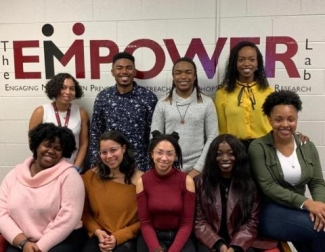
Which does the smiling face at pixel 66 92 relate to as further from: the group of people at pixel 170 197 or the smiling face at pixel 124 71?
the group of people at pixel 170 197

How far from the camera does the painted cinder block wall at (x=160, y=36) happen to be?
114 inches

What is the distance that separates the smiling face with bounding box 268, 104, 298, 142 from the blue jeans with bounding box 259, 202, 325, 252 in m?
0.42

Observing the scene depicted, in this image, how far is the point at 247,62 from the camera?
8.58 ft

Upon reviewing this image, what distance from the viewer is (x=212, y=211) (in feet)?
6.99

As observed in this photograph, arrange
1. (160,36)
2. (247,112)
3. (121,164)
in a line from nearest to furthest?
(121,164) < (247,112) < (160,36)

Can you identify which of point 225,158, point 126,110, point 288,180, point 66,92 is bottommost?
point 288,180

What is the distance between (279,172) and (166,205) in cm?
69

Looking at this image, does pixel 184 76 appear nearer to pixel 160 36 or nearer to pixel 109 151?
pixel 160 36

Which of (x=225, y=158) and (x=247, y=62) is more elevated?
(x=247, y=62)

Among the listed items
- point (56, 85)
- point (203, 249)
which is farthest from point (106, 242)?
point (56, 85)

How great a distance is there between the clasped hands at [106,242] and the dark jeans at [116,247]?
0.09 ft

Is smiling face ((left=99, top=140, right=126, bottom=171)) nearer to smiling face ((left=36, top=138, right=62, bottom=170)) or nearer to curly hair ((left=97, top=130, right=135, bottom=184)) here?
curly hair ((left=97, top=130, right=135, bottom=184))

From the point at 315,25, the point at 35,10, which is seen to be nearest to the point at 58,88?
the point at 35,10

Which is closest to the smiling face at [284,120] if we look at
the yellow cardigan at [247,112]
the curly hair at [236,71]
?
the yellow cardigan at [247,112]
